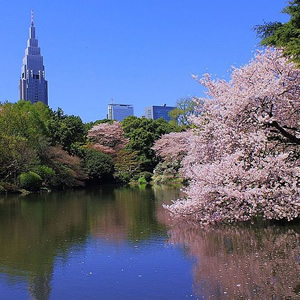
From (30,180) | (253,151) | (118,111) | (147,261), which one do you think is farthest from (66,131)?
(118,111)

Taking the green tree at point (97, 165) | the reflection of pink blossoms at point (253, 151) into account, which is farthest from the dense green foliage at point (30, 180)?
the reflection of pink blossoms at point (253, 151)

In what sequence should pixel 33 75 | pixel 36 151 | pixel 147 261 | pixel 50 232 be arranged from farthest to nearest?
pixel 33 75
pixel 36 151
pixel 50 232
pixel 147 261

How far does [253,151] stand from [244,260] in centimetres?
A: 337

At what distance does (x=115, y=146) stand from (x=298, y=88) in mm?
33928

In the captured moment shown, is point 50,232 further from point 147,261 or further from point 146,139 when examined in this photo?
point 146,139

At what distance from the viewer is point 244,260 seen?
25.3 ft

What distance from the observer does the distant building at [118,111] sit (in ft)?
437

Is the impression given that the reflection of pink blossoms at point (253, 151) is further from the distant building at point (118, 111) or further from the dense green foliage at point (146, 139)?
the distant building at point (118, 111)

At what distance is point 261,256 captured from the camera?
7.98 metres

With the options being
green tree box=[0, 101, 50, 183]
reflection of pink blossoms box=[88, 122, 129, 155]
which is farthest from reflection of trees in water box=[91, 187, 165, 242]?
reflection of pink blossoms box=[88, 122, 129, 155]

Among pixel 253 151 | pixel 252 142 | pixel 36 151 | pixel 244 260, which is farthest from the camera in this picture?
pixel 36 151

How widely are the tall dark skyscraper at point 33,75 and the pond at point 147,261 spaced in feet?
417

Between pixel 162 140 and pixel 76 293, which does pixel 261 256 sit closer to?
pixel 76 293

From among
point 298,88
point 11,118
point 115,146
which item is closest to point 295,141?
point 298,88
